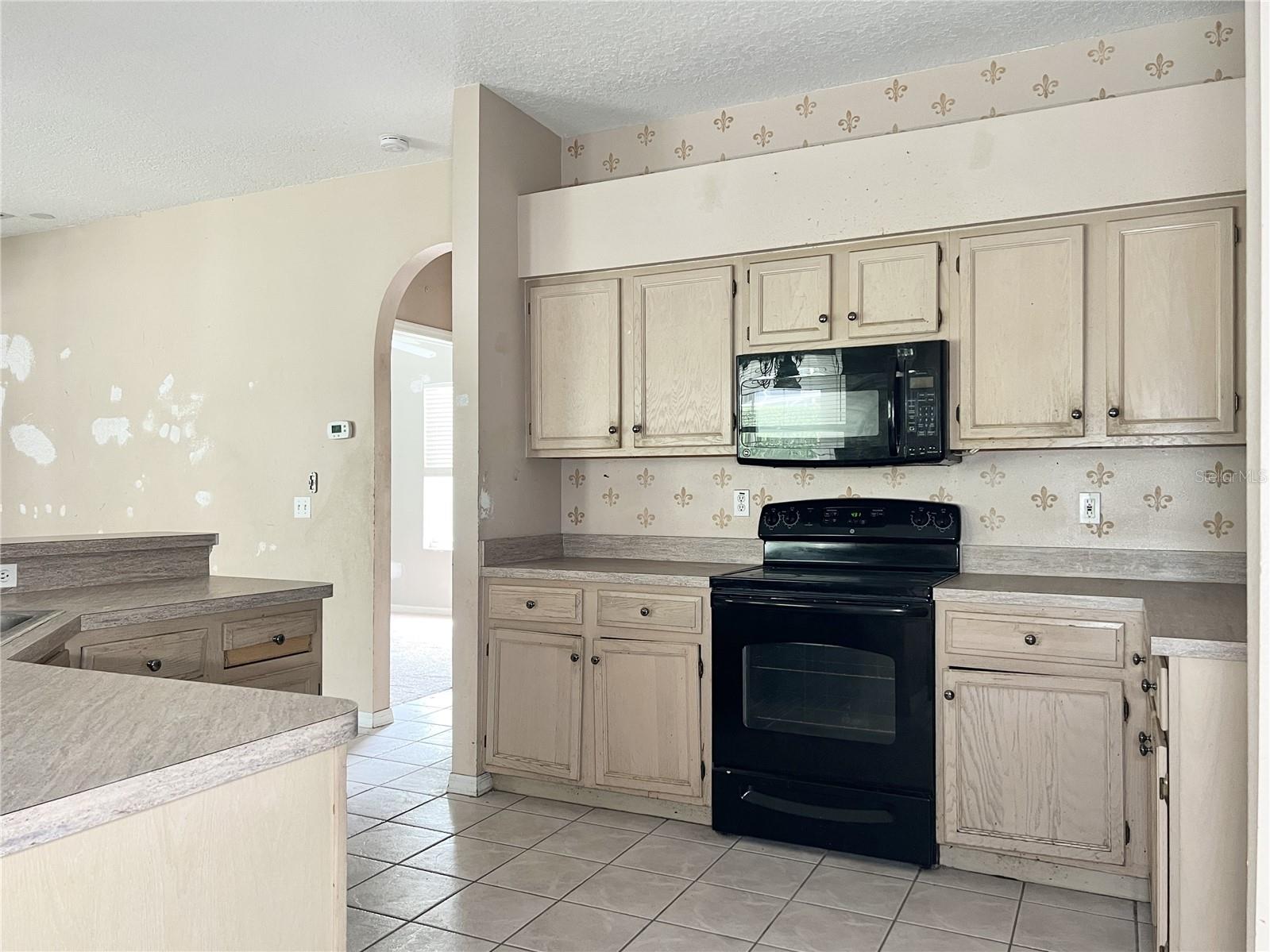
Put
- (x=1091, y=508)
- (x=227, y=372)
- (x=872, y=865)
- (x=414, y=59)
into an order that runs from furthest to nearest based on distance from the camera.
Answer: (x=227, y=372)
(x=414, y=59)
(x=1091, y=508)
(x=872, y=865)

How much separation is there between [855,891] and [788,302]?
1.94 m

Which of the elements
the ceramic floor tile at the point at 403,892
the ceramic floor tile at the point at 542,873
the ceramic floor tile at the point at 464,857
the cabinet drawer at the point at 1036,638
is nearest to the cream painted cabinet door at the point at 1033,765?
the cabinet drawer at the point at 1036,638

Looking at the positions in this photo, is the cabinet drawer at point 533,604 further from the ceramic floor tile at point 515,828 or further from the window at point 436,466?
the window at point 436,466

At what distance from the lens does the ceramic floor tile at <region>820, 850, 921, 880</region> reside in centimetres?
284

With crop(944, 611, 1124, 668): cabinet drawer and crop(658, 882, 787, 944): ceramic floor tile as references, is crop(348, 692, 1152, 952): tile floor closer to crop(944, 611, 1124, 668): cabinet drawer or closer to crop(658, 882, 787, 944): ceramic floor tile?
crop(658, 882, 787, 944): ceramic floor tile

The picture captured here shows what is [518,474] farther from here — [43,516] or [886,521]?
[43,516]

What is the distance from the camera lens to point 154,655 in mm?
2535

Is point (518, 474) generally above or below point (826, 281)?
below

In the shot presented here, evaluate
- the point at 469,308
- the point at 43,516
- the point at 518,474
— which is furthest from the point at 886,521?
the point at 43,516

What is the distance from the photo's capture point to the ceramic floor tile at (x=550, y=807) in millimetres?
3373

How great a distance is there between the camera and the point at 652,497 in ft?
12.9

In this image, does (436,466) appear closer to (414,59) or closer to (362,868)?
(414,59)

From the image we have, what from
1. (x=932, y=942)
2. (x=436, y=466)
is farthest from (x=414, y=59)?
(x=436, y=466)

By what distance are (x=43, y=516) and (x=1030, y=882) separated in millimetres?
5543
